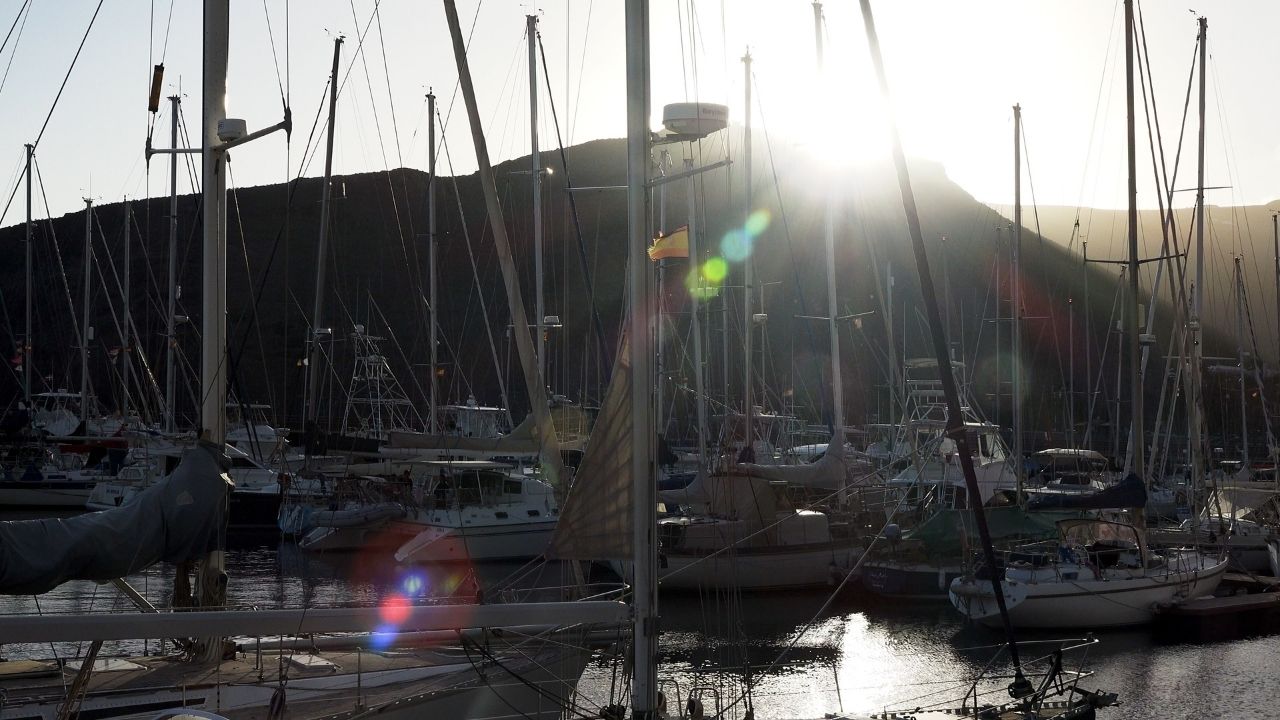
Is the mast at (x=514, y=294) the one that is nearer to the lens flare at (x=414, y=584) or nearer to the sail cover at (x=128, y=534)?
the sail cover at (x=128, y=534)

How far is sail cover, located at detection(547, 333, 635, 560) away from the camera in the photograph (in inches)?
364

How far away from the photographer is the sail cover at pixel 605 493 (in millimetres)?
9258

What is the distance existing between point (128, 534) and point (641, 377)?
431 cm

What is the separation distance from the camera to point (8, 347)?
4749 inches

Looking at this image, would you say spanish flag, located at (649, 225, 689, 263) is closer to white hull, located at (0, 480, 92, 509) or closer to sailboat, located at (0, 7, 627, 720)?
sailboat, located at (0, 7, 627, 720)

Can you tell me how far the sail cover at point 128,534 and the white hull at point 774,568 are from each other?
18.9 metres

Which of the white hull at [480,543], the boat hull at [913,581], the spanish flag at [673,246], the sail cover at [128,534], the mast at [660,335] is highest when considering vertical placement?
the spanish flag at [673,246]

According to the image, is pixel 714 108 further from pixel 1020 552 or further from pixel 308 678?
pixel 1020 552

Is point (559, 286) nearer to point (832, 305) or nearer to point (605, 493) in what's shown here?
point (832, 305)

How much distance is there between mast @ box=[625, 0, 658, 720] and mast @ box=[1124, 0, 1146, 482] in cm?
1921

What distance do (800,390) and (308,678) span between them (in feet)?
280

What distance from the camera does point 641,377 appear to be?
9133 mm

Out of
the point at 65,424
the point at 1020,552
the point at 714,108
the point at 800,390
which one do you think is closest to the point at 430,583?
the point at 1020,552

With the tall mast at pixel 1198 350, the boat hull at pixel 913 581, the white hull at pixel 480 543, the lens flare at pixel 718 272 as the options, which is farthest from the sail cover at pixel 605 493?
the tall mast at pixel 1198 350
